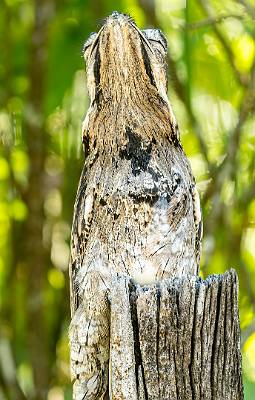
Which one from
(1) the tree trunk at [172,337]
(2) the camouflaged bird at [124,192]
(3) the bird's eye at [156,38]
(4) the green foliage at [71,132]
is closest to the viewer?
(1) the tree trunk at [172,337]

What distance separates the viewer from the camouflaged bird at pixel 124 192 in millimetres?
2145

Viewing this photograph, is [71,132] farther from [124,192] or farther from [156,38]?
[124,192]

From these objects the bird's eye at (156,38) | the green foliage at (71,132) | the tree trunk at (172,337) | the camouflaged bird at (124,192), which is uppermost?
the green foliage at (71,132)

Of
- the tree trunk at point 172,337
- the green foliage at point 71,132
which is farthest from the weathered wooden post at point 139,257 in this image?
the green foliage at point 71,132

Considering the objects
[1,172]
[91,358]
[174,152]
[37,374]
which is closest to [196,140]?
[1,172]

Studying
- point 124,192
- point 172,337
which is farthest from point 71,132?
point 172,337

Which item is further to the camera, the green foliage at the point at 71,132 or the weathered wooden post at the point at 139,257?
the green foliage at the point at 71,132

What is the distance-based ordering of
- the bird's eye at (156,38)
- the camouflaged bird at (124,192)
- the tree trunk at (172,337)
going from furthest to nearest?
1. the bird's eye at (156,38)
2. the camouflaged bird at (124,192)
3. the tree trunk at (172,337)

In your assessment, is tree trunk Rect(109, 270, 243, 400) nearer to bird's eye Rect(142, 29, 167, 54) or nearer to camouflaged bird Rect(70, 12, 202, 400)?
camouflaged bird Rect(70, 12, 202, 400)

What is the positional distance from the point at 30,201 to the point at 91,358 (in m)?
2.90

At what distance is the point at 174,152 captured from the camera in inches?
93.1

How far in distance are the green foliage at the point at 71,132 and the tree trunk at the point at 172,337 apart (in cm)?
216

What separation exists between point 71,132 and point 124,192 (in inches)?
99.3

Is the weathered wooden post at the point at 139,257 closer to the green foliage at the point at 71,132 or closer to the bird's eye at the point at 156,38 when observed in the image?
the bird's eye at the point at 156,38
